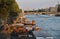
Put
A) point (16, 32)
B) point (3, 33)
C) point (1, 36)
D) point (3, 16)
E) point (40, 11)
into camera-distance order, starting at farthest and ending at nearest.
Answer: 1. point (40, 11)
2. point (16, 32)
3. point (3, 16)
4. point (3, 33)
5. point (1, 36)

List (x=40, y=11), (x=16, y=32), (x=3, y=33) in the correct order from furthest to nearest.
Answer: (x=40, y=11)
(x=16, y=32)
(x=3, y=33)

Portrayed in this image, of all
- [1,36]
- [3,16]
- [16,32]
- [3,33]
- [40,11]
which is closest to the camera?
[1,36]

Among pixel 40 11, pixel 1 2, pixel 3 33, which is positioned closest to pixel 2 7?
pixel 1 2

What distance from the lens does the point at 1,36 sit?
1730 centimetres

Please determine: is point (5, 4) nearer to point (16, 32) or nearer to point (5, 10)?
point (5, 10)

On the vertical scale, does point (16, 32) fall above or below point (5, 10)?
below

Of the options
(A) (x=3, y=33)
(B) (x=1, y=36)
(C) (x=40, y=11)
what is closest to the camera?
(B) (x=1, y=36)

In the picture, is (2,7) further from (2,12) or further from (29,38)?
(29,38)

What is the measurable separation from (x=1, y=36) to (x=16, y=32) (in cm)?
549

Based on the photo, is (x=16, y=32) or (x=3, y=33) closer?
(x=3, y=33)

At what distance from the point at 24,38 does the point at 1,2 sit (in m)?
3.36

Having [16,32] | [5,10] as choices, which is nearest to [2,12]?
[5,10]

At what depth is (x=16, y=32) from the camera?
74.6 feet

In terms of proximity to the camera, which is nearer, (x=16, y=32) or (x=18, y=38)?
(x=18, y=38)
